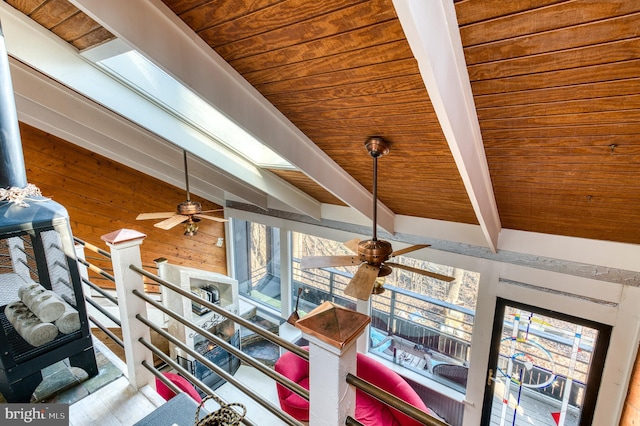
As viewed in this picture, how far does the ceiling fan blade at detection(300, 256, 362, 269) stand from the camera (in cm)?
238

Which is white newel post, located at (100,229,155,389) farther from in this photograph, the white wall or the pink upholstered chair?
the white wall

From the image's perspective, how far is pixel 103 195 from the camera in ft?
16.3

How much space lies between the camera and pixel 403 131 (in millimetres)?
2008

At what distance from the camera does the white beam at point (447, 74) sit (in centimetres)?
102

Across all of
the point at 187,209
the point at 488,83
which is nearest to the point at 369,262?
the point at 488,83

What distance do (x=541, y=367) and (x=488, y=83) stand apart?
330 cm

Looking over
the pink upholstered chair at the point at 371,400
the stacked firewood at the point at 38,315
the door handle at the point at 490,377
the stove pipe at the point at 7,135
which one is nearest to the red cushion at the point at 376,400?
the pink upholstered chair at the point at 371,400

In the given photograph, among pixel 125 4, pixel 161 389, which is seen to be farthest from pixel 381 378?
pixel 125 4

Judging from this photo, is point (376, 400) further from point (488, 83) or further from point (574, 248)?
point (488, 83)

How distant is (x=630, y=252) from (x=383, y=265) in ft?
6.99

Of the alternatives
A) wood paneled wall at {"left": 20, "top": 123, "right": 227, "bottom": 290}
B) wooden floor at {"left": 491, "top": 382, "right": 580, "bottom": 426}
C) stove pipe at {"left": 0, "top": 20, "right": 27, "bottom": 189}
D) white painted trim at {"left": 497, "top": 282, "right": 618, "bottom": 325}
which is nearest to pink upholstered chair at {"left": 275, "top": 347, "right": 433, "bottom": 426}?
wooden floor at {"left": 491, "top": 382, "right": 580, "bottom": 426}

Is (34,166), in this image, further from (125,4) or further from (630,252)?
(630,252)

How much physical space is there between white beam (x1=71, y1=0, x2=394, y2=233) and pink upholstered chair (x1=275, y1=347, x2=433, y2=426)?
2.30 m

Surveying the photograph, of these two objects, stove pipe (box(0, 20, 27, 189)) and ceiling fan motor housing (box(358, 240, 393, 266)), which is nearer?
stove pipe (box(0, 20, 27, 189))
